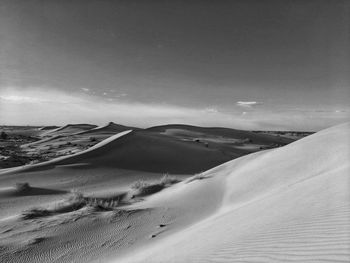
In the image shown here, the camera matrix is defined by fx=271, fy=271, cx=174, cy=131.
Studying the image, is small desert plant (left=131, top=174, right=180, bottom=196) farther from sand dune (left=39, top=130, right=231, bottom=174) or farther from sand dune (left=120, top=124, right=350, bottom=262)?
sand dune (left=39, top=130, right=231, bottom=174)

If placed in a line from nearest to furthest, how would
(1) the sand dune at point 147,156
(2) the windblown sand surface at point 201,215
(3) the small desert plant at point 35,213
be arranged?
(2) the windblown sand surface at point 201,215 < (3) the small desert plant at point 35,213 < (1) the sand dune at point 147,156

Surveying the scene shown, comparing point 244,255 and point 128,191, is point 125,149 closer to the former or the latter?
point 128,191

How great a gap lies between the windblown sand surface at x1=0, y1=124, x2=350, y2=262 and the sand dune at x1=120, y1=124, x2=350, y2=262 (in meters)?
0.02

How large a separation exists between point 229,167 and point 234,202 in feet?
15.6

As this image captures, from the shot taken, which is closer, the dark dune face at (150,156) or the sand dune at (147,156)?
the sand dune at (147,156)

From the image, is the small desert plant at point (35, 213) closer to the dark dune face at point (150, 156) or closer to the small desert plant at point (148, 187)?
the small desert plant at point (148, 187)

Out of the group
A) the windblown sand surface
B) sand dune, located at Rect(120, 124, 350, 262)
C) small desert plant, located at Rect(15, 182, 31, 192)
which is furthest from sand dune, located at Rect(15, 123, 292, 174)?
sand dune, located at Rect(120, 124, 350, 262)

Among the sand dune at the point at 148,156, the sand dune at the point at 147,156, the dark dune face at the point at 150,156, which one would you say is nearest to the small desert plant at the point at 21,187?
the sand dune at the point at 147,156

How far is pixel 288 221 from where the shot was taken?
12.8ft

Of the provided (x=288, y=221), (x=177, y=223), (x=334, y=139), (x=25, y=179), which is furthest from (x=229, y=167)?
(x=25, y=179)

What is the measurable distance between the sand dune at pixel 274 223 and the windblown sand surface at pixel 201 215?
0.02 m

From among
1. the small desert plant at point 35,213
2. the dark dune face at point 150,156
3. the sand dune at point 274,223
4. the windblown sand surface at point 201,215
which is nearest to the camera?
the sand dune at point 274,223

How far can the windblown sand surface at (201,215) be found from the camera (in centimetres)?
334

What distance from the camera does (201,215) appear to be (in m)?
6.98
